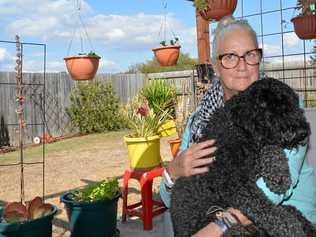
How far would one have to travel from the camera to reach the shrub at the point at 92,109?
43.5ft

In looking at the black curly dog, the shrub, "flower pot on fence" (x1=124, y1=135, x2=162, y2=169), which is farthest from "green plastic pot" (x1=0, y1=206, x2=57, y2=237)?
the shrub

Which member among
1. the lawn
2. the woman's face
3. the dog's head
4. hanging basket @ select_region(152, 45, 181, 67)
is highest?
hanging basket @ select_region(152, 45, 181, 67)

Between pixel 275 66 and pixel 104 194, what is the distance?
737 cm

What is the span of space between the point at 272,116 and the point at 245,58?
0.34 metres

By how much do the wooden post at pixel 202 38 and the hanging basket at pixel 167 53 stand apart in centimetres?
201

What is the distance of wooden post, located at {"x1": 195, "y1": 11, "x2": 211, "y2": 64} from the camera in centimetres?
525

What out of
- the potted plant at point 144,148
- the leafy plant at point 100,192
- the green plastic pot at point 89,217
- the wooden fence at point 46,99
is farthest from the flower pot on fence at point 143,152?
the wooden fence at point 46,99

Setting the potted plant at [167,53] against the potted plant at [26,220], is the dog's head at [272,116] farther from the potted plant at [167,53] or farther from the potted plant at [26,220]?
the potted plant at [167,53]

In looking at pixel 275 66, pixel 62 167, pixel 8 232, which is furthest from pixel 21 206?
pixel 275 66

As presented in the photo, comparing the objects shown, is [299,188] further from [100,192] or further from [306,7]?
[306,7]

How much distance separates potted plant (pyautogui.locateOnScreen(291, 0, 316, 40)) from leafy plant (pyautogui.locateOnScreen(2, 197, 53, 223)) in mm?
3760

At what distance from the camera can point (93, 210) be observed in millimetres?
3623

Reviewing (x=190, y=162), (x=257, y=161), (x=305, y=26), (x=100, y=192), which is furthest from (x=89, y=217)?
(x=305, y=26)

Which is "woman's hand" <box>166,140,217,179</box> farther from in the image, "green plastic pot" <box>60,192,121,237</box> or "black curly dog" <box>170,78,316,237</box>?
"green plastic pot" <box>60,192,121,237</box>
